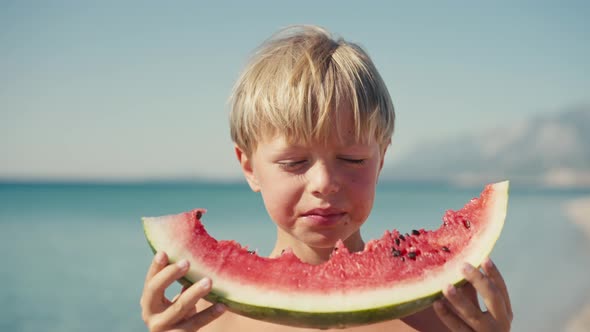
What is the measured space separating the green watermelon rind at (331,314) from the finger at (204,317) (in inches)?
1.4

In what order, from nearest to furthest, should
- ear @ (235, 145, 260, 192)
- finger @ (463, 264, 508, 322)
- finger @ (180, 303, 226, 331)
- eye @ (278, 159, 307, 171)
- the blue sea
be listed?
finger @ (463, 264, 508, 322) < finger @ (180, 303, 226, 331) < eye @ (278, 159, 307, 171) < ear @ (235, 145, 260, 192) < the blue sea

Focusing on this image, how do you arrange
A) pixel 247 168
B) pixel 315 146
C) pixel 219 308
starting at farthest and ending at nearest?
pixel 247 168
pixel 315 146
pixel 219 308

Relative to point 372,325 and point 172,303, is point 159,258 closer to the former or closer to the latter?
point 172,303

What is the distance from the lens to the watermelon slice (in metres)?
2.06

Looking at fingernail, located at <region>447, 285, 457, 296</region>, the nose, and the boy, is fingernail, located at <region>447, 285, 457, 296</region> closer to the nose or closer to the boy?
the boy

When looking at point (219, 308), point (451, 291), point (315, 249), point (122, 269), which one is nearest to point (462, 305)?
point (451, 291)

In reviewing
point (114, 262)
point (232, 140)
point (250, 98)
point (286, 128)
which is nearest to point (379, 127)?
point (286, 128)

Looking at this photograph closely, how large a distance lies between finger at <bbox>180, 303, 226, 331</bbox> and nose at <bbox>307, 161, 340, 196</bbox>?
56 centimetres

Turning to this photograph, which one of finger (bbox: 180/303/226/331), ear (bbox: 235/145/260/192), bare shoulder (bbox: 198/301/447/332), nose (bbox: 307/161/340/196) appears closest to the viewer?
finger (bbox: 180/303/226/331)

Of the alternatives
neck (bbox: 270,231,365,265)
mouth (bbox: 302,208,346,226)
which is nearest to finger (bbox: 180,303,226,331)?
mouth (bbox: 302,208,346,226)

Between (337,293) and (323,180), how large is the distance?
44cm

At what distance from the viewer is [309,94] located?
2.53m

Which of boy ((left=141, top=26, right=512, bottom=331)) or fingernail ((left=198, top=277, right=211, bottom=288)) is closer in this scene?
fingernail ((left=198, top=277, right=211, bottom=288))

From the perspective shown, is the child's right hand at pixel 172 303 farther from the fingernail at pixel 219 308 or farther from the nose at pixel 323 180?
the nose at pixel 323 180
